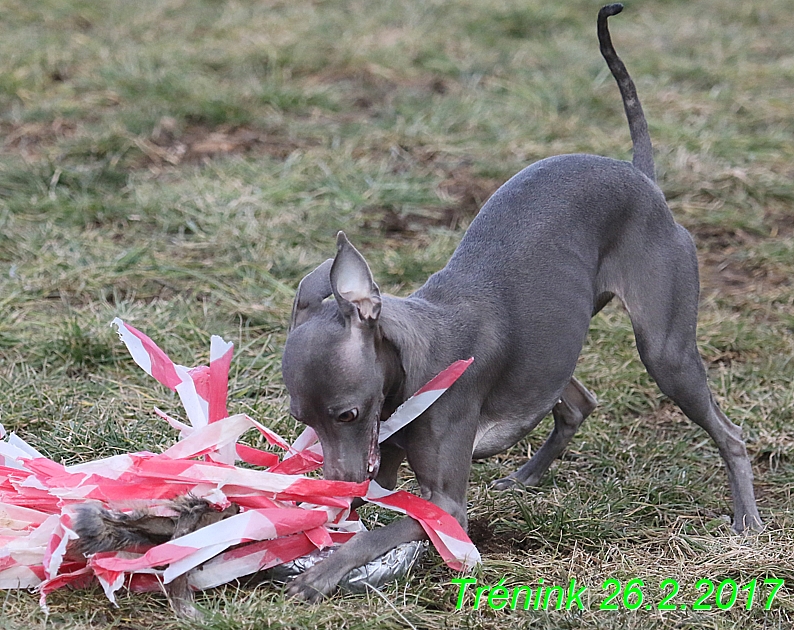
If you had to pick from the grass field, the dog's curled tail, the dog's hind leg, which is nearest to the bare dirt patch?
the grass field

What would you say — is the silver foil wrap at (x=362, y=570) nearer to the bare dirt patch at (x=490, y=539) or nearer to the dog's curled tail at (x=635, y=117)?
the bare dirt patch at (x=490, y=539)

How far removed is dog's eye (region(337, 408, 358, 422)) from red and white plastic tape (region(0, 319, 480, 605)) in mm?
181

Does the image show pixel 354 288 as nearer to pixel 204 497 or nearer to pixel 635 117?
pixel 204 497

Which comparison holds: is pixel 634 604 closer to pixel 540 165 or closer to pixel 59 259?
pixel 540 165

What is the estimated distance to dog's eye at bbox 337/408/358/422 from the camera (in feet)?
9.48

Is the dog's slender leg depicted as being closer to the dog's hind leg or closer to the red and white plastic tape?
the dog's hind leg

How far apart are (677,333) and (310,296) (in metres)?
1.34

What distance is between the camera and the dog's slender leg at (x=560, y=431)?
402 centimetres

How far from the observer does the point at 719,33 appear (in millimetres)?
9742

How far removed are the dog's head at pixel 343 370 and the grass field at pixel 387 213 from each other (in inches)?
16.3

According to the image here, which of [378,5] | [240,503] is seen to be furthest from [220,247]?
[378,5]

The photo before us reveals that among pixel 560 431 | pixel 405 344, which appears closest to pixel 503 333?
pixel 405 344

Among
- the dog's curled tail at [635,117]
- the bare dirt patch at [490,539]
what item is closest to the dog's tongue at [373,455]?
the bare dirt patch at [490,539]

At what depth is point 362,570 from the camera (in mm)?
3080
